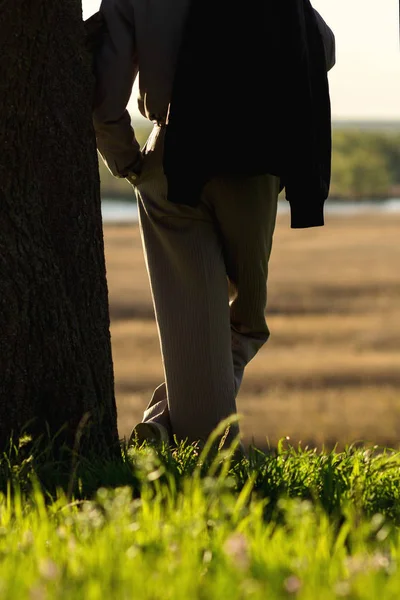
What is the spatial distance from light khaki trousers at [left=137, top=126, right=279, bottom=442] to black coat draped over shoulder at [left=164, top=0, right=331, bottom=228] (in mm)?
170

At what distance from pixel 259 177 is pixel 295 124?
9.1 inches

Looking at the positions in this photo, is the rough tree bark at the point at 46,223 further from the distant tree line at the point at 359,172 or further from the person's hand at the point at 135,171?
the distant tree line at the point at 359,172

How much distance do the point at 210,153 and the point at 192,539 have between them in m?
1.25

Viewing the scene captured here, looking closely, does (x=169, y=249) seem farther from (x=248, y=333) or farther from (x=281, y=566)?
(x=281, y=566)

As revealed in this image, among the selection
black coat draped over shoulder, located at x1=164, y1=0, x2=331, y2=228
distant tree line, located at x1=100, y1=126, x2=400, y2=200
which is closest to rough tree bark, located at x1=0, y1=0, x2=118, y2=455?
black coat draped over shoulder, located at x1=164, y1=0, x2=331, y2=228

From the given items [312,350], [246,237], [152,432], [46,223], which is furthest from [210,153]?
[312,350]

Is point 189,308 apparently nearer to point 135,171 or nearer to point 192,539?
point 135,171

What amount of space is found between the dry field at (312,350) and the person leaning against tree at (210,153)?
1.73 metres

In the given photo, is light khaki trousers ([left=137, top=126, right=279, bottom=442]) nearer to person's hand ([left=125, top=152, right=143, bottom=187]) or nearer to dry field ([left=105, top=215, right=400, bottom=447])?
person's hand ([left=125, top=152, right=143, bottom=187])

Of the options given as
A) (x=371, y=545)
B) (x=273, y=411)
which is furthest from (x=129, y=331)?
(x=371, y=545)

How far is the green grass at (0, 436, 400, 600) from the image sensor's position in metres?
2.04

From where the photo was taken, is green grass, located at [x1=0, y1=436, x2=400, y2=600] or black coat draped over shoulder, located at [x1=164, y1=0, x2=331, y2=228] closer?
green grass, located at [x1=0, y1=436, x2=400, y2=600]

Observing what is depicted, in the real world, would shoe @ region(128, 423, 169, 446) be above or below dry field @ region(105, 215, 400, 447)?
above

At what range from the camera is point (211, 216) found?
11.6 feet
